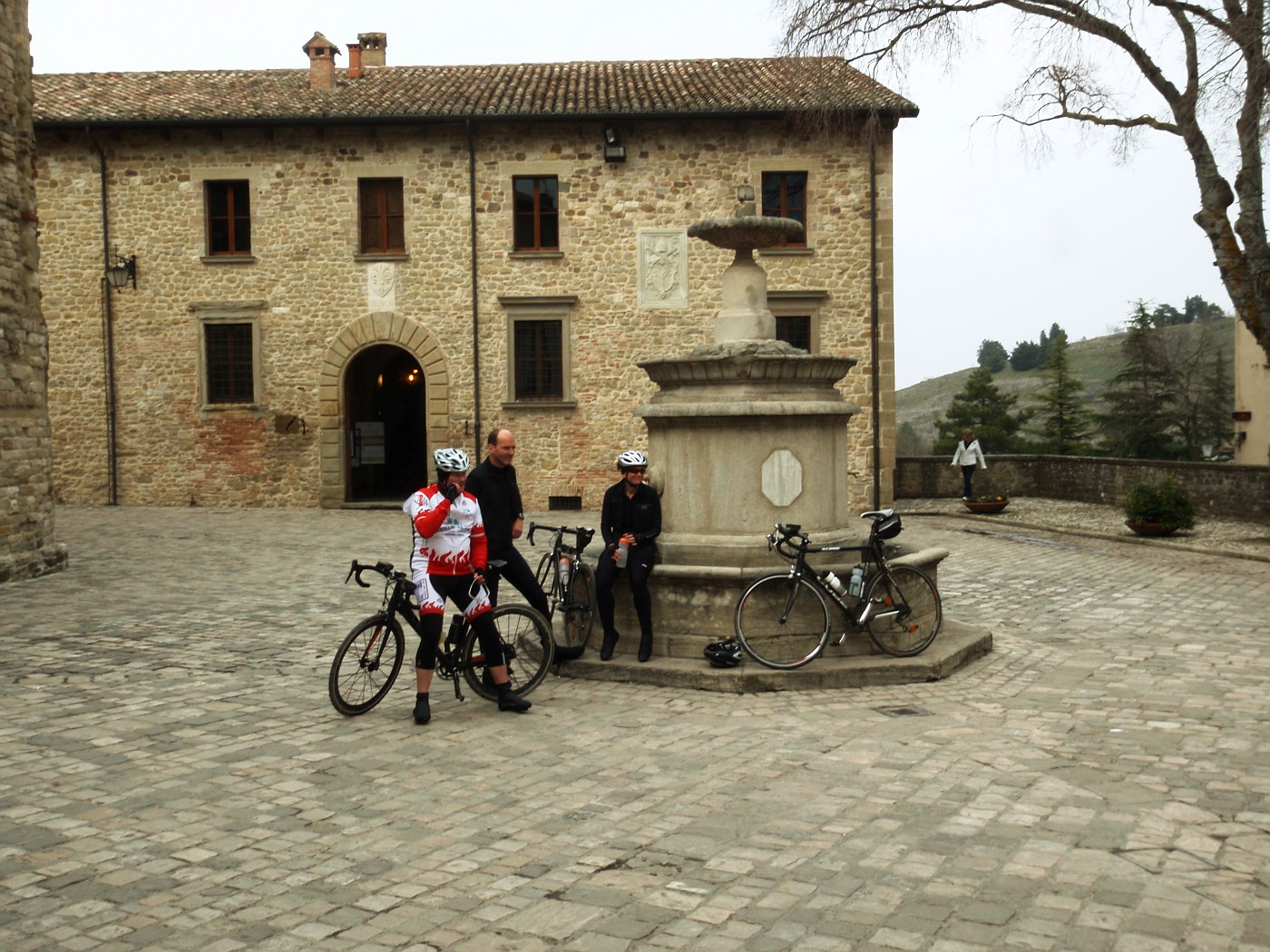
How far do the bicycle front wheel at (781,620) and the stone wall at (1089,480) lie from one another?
14.1 metres

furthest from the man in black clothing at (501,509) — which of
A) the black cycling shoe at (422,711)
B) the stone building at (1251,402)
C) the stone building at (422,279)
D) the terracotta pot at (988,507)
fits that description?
the stone building at (1251,402)

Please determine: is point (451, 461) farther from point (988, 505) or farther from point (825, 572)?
point (988, 505)

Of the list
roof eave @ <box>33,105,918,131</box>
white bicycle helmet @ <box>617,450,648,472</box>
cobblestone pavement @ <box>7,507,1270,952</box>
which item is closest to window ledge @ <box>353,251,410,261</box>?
roof eave @ <box>33,105,918,131</box>

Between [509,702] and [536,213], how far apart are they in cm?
1898

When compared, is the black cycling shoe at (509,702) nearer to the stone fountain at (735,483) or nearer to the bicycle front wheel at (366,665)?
the bicycle front wheel at (366,665)

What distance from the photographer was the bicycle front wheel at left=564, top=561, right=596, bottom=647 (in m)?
8.55

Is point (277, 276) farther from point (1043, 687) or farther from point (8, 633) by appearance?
point (1043, 687)

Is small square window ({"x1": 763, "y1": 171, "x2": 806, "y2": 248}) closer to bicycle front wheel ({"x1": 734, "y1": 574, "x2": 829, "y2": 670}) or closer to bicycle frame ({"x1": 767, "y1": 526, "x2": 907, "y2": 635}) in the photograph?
bicycle frame ({"x1": 767, "y1": 526, "x2": 907, "y2": 635})

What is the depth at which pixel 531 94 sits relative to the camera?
25109mm

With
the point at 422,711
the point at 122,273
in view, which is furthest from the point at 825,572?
the point at 122,273

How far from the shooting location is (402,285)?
24703 mm

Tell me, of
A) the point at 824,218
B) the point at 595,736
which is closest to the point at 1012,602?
the point at 595,736

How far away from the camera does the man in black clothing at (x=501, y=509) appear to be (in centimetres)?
791

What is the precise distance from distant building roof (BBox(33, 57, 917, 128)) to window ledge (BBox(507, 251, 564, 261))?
8.69 ft
